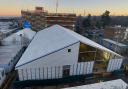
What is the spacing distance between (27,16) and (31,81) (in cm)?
7192

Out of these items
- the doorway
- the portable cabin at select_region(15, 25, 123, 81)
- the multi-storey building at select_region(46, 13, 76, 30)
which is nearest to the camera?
the portable cabin at select_region(15, 25, 123, 81)

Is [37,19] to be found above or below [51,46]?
above

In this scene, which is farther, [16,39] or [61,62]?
[16,39]

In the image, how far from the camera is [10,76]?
19781 mm

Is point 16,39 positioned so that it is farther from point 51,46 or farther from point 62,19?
point 62,19

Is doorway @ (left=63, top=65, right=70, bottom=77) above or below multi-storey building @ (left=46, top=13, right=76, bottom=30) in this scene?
below

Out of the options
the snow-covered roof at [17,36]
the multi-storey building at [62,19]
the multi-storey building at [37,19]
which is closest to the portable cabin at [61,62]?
the snow-covered roof at [17,36]

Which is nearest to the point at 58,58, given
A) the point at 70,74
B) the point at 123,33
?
Result: the point at 70,74

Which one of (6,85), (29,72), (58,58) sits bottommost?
(6,85)

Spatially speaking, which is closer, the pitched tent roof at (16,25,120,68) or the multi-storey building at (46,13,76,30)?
the pitched tent roof at (16,25,120,68)

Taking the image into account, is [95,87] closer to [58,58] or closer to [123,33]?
[58,58]

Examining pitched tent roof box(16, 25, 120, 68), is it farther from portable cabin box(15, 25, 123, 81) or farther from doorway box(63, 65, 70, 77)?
doorway box(63, 65, 70, 77)

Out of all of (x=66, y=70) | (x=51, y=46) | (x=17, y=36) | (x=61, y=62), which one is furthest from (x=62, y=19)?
(x=61, y=62)

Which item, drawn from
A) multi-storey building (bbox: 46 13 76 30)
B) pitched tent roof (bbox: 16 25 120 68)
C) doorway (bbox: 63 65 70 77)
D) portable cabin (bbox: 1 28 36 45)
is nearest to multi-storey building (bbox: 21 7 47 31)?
multi-storey building (bbox: 46 13 76 30)
